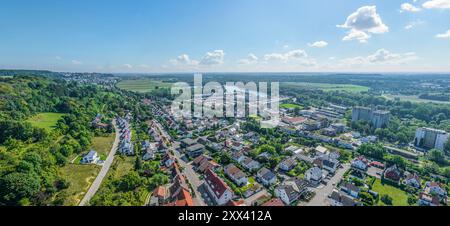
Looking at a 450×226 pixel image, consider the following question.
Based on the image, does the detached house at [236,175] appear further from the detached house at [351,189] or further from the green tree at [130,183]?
the detached house at [351,189]

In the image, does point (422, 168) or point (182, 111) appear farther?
point (182, 111)

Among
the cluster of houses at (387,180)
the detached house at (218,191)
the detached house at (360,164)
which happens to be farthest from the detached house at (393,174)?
the detached house at (218,191)

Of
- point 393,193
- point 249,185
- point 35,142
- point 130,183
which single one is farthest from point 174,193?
point 35,142

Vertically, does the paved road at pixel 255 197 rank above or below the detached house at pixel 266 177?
below

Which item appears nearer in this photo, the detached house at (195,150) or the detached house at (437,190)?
the detached house at (437,190)

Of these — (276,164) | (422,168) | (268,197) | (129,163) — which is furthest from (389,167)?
(129,163)

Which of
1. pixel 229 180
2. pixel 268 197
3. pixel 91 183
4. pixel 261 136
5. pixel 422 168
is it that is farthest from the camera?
pixel 261 136
